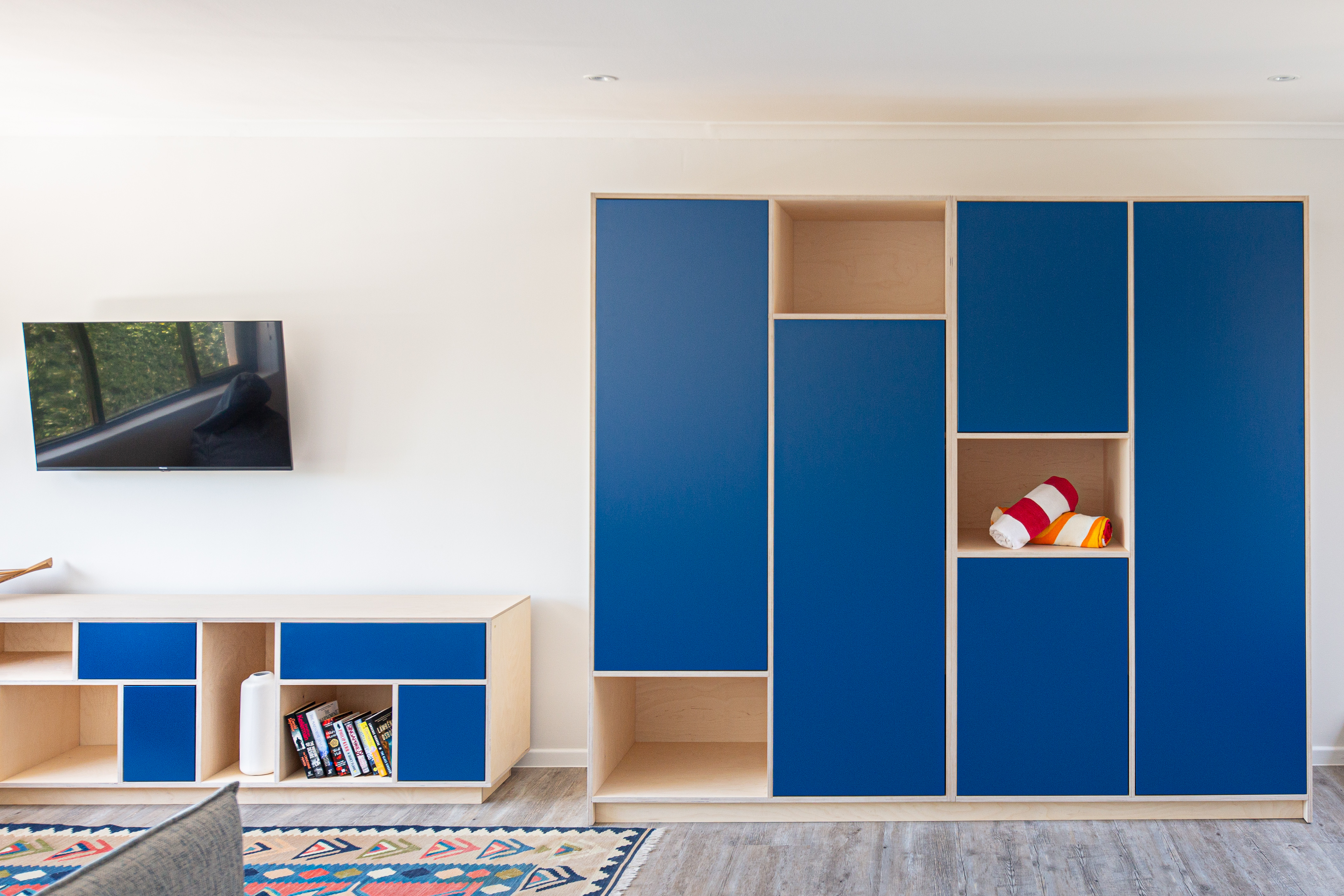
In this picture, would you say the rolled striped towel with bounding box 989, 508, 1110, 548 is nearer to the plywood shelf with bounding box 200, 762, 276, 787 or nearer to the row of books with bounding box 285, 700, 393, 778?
the row of books with bounding box 285, 700, 393, 778

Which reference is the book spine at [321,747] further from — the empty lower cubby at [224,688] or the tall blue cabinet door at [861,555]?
the tall blue cabinet door at [861,555]

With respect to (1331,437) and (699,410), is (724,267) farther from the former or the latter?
(1331,437)

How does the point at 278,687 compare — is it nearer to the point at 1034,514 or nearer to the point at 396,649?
the point at 396,649

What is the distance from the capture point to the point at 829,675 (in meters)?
3.11

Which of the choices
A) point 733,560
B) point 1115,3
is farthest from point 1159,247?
point 733,560

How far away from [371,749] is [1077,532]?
2.54 m

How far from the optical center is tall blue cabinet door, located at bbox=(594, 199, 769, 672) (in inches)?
122

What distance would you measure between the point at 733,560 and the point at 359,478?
1.58 meters

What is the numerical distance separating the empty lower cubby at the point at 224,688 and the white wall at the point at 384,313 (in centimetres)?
30

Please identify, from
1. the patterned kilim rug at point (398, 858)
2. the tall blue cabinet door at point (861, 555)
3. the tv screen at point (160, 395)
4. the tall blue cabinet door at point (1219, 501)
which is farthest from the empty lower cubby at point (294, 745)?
the tall blue cabinet door at point (1219, 501)

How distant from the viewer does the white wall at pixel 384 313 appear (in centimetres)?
370

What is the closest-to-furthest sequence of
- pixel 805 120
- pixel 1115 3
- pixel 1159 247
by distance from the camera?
pixel 1115 3
pixel 1159 247
pixel 805 120

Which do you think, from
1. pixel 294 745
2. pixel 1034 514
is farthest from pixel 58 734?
pixel 1034 514

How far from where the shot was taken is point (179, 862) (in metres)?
1.10
